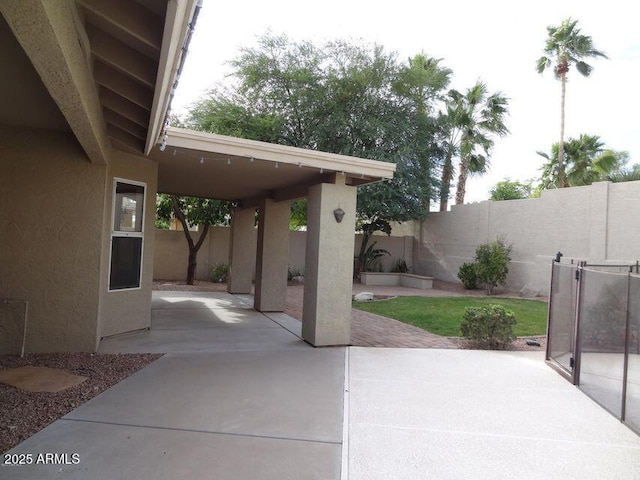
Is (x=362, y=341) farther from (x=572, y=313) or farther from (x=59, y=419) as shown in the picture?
(x=59, y=419)

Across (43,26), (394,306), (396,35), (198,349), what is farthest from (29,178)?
(396,35)

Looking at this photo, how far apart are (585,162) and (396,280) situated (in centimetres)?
1227

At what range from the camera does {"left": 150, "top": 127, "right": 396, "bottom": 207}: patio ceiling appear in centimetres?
618

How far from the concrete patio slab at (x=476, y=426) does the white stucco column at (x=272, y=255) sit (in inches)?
175

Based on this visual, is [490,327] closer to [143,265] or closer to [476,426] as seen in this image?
[476,426]

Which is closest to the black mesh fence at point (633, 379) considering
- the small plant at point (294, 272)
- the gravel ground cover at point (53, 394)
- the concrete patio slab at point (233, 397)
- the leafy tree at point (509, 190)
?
the concrete patio slab at point (233, 397)

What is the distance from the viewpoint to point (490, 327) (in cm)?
756

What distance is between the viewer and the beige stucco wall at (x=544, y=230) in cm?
1317

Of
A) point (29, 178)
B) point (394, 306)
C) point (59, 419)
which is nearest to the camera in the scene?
point (59, 419)

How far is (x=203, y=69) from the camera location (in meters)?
17.3

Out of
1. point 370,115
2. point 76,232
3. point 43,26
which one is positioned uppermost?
Answer: point 370,115

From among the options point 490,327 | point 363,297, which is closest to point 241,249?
point 363,297

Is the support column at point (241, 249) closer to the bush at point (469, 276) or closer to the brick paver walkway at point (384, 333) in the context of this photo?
the brick paver walkway at point (384, 333)

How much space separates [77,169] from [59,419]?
3.49 m
